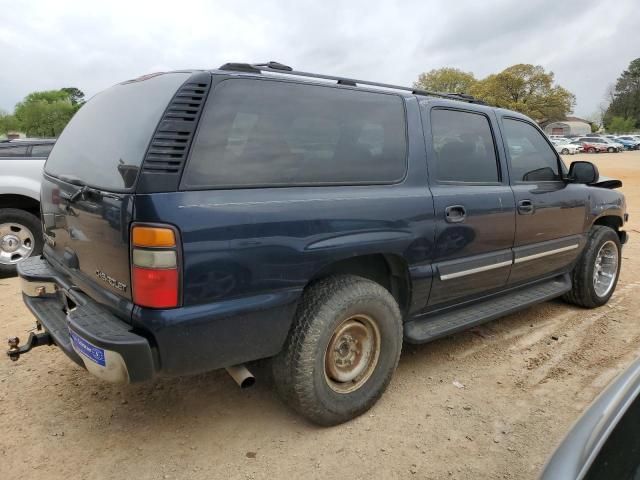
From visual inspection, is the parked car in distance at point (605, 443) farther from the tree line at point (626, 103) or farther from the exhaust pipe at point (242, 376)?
the tree line at point (626, 103)

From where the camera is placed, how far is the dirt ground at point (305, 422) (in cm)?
241

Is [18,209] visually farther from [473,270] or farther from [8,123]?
[8,123]

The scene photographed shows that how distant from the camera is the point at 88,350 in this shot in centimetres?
215

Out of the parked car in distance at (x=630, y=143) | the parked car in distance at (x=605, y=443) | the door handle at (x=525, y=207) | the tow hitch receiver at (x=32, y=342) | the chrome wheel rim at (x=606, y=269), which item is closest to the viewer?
the parked car in distance at (x=605, y=443)

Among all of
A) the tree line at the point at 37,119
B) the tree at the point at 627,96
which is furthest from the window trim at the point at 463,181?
the tree at the point at 627,96

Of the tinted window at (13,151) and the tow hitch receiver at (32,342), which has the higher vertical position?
the tinted window at (13,151)

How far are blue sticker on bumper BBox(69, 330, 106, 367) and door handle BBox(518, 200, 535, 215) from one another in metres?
2.91

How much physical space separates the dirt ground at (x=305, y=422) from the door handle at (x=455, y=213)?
109 centimetres

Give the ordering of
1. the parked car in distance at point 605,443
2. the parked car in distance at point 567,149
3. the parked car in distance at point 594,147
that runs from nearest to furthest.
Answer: the parked car in distance at point 605,443 → the parked car in distance at point 567,149 → the parked car in distance at point 594,147

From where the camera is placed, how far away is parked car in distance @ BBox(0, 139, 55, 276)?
5406 millimetres

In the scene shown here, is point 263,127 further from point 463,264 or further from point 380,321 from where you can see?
point 463,264

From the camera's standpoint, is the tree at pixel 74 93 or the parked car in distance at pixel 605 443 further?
the tree at pixel 74 93

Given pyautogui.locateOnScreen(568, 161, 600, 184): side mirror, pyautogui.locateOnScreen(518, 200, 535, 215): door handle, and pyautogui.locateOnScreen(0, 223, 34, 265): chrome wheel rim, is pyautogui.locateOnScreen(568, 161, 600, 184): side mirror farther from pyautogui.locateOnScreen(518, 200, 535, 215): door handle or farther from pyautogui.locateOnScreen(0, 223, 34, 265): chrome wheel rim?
pyautogui.locateOnScreen(0, 223, 34, 265): chrome wheel rim

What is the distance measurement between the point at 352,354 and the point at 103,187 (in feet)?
5.25
